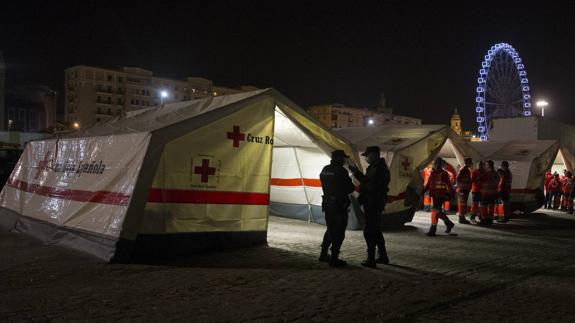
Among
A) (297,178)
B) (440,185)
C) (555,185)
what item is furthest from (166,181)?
(555,185)

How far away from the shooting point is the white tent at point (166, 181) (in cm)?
779

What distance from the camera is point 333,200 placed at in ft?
25.4

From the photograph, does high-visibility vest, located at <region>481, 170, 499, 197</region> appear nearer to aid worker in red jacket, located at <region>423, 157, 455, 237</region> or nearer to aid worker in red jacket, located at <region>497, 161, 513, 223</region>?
aid worker in red jacket, located at <region>497, 161, 513, 223</region>

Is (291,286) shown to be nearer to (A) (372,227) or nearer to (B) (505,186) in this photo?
(A) (372,227)

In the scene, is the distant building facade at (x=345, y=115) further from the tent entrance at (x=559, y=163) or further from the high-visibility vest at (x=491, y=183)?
the high-visibility vest at (x=491, y=183)

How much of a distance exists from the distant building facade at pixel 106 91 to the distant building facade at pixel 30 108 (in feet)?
62.3

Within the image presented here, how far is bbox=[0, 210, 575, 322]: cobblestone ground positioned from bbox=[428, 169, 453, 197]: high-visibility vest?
1.97m

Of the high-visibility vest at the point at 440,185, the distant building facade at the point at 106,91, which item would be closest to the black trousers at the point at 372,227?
the high-visibility vest at the point at 440,185

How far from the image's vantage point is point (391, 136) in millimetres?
15359

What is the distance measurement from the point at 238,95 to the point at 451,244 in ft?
16.8

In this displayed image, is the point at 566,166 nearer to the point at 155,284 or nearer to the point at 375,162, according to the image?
the point at 375,162

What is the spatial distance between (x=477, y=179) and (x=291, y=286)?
9.61 m

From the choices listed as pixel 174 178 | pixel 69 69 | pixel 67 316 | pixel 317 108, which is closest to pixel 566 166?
pixel 174 178

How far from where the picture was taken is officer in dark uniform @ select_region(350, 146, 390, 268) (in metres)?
7.91
